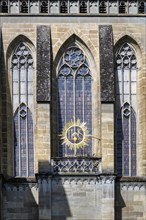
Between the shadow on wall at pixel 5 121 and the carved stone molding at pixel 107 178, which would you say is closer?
the carved stone molding at pixel 107 178

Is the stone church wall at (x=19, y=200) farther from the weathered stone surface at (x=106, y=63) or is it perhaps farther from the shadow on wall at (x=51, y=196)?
the weathered stone surface at (x=106, y=63)

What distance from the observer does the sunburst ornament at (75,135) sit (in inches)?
1893

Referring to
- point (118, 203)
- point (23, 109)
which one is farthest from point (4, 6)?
point (118, 203)

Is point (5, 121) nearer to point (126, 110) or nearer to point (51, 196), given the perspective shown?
point (51, 196)

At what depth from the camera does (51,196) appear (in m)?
46.7

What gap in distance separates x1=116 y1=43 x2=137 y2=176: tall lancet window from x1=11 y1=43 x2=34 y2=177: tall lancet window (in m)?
3.48

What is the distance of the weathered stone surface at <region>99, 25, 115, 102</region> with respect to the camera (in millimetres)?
47438

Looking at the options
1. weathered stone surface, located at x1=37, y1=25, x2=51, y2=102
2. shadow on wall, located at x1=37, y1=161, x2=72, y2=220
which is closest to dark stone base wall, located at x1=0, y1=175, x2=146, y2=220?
shadow on wall, located at x1=37, y1=161, x2=72, y2=220

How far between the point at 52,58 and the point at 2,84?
2242 millimetres

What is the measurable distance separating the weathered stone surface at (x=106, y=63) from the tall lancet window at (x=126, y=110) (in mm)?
886

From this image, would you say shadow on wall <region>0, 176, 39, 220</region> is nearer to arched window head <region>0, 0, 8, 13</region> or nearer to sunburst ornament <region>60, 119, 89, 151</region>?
sunburst ornament <region>60, 119, 89, 151</region>

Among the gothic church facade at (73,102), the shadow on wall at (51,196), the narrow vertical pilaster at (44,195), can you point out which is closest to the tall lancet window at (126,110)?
the gothic church facade at (73,102)

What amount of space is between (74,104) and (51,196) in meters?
4.13

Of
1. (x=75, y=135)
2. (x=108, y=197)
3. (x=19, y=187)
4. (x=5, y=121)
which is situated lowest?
(x=108, y=197)
